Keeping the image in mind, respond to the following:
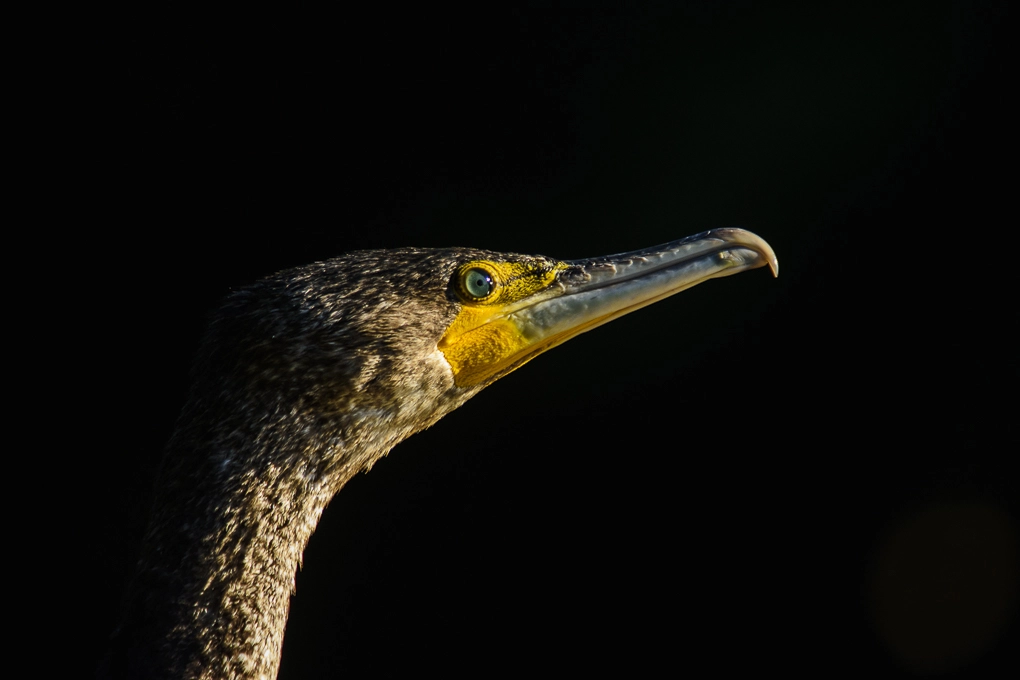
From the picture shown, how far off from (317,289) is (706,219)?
6.44 ft

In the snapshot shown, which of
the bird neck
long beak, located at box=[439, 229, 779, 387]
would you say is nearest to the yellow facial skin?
long beak, located at box=[439, 229, 779, 387]

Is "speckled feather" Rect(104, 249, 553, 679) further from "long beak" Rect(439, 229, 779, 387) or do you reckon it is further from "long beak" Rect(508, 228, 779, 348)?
"long beak" Rect(508, 228, 779, 348)

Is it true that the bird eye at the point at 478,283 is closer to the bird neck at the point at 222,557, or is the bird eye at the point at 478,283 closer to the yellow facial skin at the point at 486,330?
the yellow facial skin at the point at 486,330

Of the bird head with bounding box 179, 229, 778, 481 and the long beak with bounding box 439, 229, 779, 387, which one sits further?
the long beak with bounding box 439, 229, 779, 387

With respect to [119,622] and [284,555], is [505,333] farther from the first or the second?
[119,622]

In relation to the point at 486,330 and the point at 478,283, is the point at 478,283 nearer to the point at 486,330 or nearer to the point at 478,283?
the point at 478,283

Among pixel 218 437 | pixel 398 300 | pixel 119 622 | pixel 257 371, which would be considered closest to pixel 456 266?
pixel 398 300

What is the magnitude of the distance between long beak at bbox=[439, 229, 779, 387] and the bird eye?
1.6 inches

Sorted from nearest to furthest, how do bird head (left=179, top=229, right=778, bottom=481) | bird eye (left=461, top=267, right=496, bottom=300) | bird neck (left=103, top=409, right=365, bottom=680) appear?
bird neck (left=103, top=409, right=365, bottom=680)
bird head (left=179, top=229, right=778, bottom=481)
bird eye (left=461, top=267, right=496, bottom=300)

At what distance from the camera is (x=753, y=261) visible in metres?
1.99

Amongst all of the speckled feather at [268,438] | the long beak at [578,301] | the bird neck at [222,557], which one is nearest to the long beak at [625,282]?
the long beak at [578,301]

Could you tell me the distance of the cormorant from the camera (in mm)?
1611

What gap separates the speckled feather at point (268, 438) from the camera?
160 cm

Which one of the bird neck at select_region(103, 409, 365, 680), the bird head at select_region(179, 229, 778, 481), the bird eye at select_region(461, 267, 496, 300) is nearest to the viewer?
the bird neck at select_region(103, 409, 365, 680)
